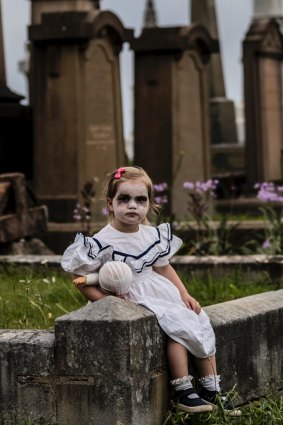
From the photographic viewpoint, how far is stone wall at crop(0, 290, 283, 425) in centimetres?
629

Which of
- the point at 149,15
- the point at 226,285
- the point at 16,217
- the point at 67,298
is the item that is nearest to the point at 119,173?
the point at 67,298

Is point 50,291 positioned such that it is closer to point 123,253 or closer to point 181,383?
point 123,253

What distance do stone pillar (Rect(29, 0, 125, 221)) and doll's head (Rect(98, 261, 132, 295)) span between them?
28.7ft

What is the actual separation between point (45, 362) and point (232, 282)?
365cm

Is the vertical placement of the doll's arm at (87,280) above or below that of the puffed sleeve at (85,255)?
below

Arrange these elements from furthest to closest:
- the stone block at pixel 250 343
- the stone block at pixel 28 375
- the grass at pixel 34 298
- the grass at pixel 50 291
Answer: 1. the grass at pixel 50 291
2. the grass at pixel 34 298
3. the stone block at pixel 250 343
4. the stone block at pixel 28 375

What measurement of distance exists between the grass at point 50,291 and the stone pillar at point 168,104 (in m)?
6.48

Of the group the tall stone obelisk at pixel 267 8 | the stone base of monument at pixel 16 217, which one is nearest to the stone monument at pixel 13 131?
the stone base of monument at pixel 16 217

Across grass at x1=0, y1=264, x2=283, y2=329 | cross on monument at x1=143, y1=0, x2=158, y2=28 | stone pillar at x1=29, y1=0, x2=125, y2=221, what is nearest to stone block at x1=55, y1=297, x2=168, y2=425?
grass at x1=0, y1=264, x2=283, y2=329

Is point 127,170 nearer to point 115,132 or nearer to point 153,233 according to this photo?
point 153,233

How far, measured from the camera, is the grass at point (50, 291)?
812cm

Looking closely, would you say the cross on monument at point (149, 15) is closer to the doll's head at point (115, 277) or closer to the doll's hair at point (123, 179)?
the doll's hair at point (123, 179)

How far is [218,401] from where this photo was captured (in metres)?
6.70

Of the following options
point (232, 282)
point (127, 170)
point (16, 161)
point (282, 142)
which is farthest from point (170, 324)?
point (282, 142)
